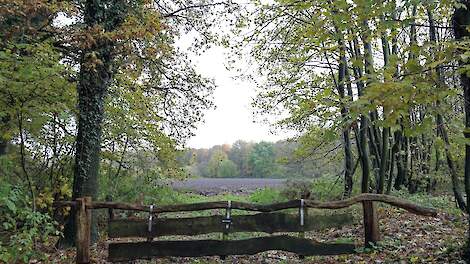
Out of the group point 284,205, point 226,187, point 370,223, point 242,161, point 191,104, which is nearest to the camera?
point 284,205

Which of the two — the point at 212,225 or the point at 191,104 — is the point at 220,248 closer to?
the point at 212,225

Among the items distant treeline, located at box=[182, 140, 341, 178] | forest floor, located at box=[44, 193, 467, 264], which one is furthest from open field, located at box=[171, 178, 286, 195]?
forest floor, located at box=[44, 193, 467, 264]

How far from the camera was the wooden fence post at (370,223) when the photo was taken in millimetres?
7059

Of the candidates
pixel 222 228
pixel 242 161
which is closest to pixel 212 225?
pixel 222 228

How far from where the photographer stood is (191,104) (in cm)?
1242

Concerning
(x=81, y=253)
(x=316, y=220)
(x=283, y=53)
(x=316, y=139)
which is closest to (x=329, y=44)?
(x=283, y=53)

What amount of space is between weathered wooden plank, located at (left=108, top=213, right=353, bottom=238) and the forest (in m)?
0.82

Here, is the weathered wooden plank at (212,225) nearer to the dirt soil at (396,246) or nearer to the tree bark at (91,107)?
the dirt soil at (396,246)

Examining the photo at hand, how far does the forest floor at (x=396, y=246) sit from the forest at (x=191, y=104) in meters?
0.05

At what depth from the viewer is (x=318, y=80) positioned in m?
14.6

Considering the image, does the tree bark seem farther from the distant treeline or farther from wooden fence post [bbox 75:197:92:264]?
the distant treeline

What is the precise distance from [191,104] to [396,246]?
7.20 metres

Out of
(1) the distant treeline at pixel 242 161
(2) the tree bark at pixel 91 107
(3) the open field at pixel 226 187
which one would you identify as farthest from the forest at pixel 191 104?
(1) the distant treeline at pixel 242 161

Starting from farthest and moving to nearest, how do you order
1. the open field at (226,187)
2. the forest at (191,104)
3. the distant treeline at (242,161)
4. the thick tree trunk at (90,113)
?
the distant treeline at (242,161), the open field at (226,187), the thick tree trunk at (90,113), the forest at (191,104)
